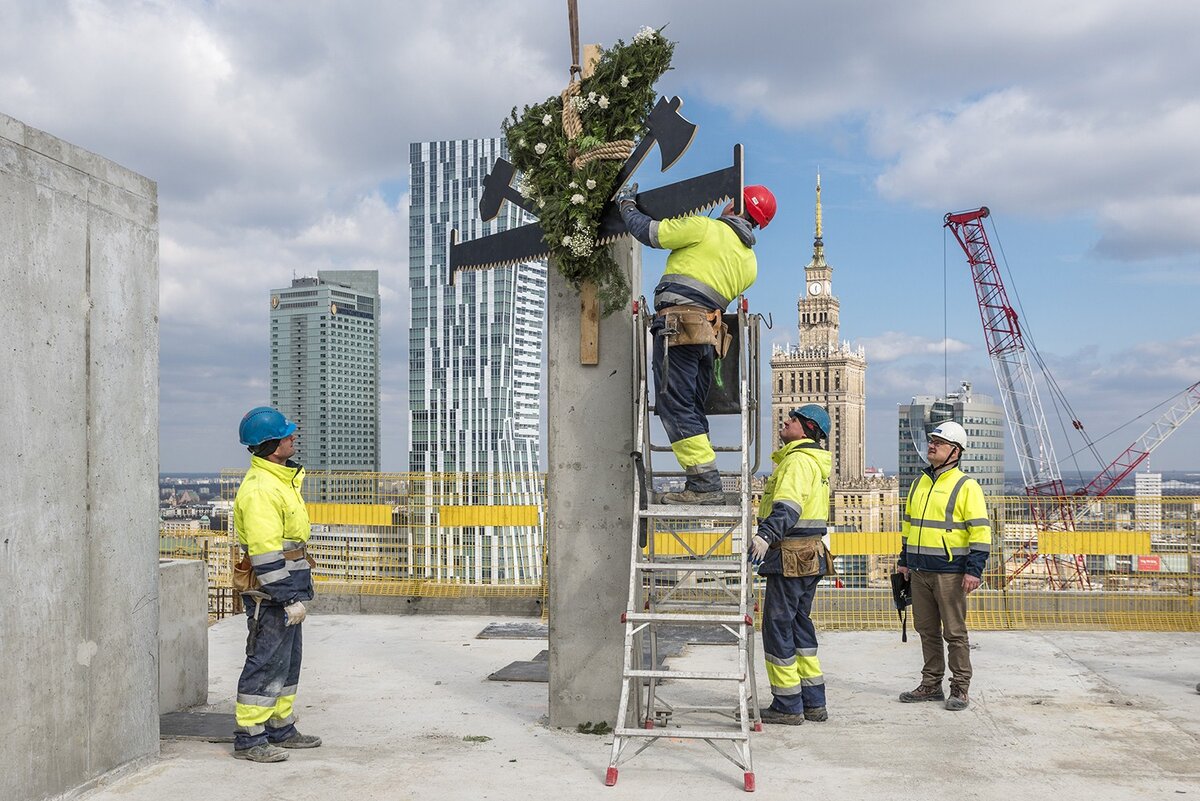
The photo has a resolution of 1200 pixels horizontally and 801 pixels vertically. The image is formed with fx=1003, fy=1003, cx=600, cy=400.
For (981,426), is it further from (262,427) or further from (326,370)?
(262,427)

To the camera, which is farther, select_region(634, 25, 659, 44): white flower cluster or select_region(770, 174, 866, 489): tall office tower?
select_region(770, 174, 866, 489): tall office tower

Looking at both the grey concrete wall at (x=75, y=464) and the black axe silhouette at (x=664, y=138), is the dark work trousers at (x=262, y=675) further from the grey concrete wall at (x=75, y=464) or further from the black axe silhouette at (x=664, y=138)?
the black axe silhouette at (x=664, y=138)

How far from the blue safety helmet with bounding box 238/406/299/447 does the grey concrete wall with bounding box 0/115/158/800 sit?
52 cm

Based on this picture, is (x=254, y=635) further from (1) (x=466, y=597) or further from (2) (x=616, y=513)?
(1) (x=466, y=597)

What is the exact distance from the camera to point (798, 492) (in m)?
6.50

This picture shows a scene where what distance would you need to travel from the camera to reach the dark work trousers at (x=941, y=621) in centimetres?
708

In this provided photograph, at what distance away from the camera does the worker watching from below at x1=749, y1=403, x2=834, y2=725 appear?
21.5 feet

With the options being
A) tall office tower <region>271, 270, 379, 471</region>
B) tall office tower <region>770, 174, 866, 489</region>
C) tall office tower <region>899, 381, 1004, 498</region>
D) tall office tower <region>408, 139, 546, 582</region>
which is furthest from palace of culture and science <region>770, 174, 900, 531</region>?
tall office tower <region>271, 270, 379, 471</region>

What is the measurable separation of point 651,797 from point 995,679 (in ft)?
13.8

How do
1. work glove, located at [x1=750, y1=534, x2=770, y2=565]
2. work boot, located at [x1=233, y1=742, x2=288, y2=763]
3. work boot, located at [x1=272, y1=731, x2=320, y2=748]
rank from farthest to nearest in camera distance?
1. work boot, located at [x1=272, y1=731, x2=320, y2=748]
2. work glove, located at [x1=750, y1=534, x2=770, y2=565]
3. work boot, located at [x1=233, y1=742, x2=288, y2=763]

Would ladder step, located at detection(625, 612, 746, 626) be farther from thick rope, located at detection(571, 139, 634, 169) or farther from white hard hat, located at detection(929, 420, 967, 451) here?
thick rope, located at detection(571, 139, 634, 169)

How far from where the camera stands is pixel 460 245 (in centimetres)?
750

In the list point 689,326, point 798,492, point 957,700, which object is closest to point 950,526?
point 957,700

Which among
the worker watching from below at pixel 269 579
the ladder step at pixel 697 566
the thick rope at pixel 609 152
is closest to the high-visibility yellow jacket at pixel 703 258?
the thick rope at pixel 609 152
